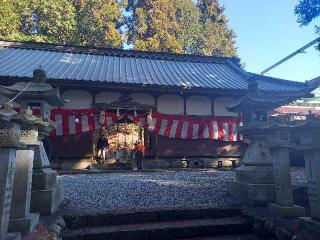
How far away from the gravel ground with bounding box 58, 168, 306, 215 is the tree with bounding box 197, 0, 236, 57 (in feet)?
98.6

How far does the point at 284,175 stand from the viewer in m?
5.77

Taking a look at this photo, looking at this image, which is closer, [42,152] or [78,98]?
[42,152]

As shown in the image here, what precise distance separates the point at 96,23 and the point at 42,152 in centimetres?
2526

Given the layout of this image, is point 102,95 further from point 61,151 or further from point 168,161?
point 168,161

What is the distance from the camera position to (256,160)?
6.91 meters

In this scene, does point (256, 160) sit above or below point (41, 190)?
above

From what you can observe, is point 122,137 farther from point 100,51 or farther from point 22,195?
point 22,195

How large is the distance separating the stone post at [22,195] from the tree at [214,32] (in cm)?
3373

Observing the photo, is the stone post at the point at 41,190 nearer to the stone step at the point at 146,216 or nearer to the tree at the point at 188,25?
the stone step at the point at 146,216

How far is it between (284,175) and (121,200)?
151 inches

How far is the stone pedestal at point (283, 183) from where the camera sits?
563 cm

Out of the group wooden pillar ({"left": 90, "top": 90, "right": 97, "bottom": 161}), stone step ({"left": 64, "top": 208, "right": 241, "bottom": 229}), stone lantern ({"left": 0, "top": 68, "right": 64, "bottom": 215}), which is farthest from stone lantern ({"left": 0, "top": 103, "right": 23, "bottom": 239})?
wooden pillar ({"left": 90, "top": 90, "right": 97, "bottom": 161})

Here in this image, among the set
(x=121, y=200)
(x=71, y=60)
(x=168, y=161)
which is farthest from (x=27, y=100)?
(x=71, y=60)

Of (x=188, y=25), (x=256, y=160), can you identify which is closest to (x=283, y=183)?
(x=256, y=160)
